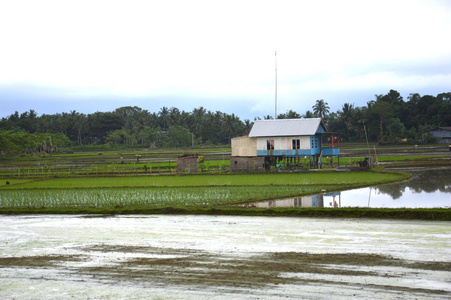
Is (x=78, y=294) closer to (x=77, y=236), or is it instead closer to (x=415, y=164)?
(x=77, y=236)

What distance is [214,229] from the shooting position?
11.9 meters

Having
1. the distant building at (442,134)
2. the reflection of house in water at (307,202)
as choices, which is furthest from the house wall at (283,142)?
the distant building at (442,134)

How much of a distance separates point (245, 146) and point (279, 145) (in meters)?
3.13

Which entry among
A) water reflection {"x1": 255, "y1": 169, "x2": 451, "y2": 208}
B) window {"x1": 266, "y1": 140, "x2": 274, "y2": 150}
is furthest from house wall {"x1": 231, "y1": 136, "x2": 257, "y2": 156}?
water reflection {"x1": 255, "y1": 169, "x2": 451, "y2": 208}

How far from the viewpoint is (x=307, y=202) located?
56.6 feet

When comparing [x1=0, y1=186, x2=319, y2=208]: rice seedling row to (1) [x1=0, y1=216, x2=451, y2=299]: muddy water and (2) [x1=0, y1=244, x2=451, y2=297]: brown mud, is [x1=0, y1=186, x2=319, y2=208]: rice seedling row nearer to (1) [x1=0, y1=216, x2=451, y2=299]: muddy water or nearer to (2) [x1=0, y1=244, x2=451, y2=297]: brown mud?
(1) [x1=0, y1=216, x2=451, y2=299]: muddy water

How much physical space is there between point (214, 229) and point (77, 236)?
3.51 m

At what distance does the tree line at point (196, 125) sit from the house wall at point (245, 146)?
30.1 m

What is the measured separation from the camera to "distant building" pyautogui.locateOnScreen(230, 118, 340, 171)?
3791 centimetres

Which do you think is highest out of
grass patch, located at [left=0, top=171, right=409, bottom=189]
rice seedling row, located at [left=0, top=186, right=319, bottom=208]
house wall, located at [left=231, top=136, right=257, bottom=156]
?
house wall, located at [left=231, top=136, right=257, bottom=156]

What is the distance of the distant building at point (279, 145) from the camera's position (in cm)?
3791

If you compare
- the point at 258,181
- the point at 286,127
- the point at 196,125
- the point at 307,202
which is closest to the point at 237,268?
the point at 307,202

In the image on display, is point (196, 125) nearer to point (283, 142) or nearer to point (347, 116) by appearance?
point (347, 116)

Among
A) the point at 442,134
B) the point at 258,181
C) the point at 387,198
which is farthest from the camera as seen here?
the point at 442,134
